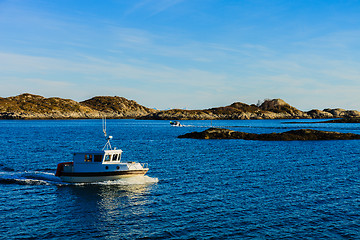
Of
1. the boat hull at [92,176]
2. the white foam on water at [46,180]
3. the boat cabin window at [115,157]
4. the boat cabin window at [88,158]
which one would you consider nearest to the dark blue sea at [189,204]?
the white foam on water at [46,180]

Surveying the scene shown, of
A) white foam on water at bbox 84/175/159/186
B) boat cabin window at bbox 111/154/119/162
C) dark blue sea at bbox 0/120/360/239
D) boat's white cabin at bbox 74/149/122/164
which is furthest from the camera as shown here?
boat cabin window at bbox 111/154/119/162

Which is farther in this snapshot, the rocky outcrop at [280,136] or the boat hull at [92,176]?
the rocky outcrop at [280,136]

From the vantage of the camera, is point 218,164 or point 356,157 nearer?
point 218,164

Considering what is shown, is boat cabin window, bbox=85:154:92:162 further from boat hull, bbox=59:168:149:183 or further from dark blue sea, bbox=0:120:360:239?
dark blue sea, bbox=0:120:360:239

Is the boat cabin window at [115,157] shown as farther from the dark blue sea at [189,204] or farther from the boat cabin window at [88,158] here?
the dark blue sea at [189,204]

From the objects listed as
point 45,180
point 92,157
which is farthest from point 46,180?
point 92,157

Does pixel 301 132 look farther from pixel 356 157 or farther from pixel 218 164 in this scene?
pixel 218 164

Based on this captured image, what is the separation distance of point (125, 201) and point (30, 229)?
919cm

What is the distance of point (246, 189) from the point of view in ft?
115

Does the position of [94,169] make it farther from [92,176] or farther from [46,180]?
[46,180]

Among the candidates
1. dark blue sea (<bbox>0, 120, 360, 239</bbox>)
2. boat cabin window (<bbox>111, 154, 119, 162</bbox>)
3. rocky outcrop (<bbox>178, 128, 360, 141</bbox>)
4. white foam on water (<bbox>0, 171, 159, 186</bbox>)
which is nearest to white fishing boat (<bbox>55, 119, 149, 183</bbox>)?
white foam on water (<bbox>0, 171, 159, 186</bbox>)

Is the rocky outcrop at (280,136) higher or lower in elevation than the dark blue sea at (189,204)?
higher

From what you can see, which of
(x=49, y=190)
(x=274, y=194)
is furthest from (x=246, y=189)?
(x=49, y=190)

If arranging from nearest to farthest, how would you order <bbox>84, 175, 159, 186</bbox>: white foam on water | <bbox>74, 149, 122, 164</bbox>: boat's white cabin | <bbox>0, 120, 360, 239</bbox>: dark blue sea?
<bbox>0, 120, 360, 239</bbox>: dark blue sea → <bbox>84, 175, 159, 186</bbox>: white foam on water → <bbox>74, 149, 122, 164</bbox>: boat's white cabin
